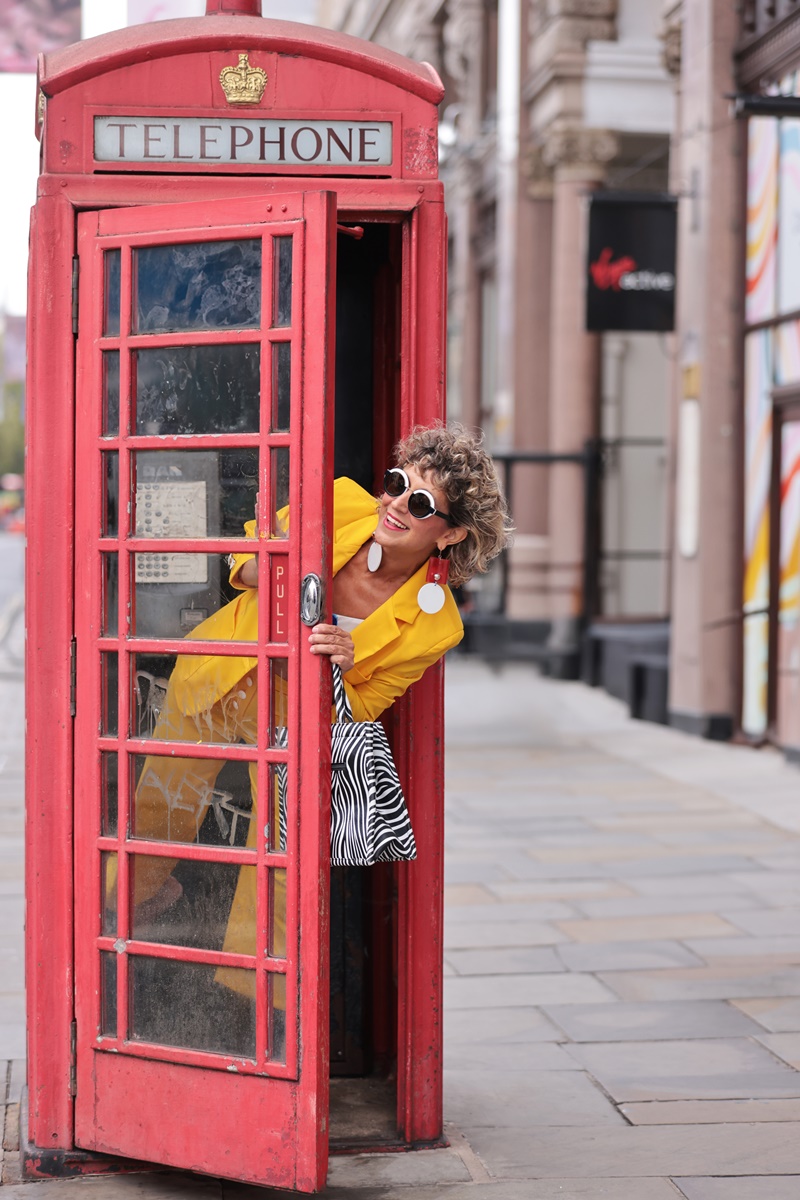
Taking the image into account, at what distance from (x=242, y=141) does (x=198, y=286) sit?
0.44m

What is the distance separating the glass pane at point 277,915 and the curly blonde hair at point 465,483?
899 millimetres

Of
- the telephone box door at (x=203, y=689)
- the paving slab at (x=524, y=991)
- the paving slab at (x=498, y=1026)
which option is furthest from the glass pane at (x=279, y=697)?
the paving slab at (x=524, y=991)

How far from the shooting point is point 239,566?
3.68 metres

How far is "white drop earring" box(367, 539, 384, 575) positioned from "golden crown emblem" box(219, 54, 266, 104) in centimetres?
110

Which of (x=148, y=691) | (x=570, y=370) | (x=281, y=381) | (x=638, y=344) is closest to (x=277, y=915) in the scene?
(x=148, y=691)

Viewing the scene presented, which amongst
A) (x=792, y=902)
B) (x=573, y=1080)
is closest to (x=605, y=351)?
(x=792, y=902)

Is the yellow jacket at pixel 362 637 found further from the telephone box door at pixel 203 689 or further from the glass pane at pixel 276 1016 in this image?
the glass pane at pixel 276 1016

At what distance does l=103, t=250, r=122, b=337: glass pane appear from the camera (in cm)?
376

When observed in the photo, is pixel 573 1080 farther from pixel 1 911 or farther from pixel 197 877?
pixel 1 911

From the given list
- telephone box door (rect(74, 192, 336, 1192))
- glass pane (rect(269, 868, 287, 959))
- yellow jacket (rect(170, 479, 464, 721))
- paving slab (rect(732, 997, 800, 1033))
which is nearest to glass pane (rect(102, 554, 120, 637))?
telephone box door (rect(74, 192, 336, 1192))

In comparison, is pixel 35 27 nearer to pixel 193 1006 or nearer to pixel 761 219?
pixel 761 219

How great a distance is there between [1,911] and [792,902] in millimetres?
3425

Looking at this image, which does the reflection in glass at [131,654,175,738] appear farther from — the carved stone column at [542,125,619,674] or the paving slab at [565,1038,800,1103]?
the carved stone column at [542,125,619,674]

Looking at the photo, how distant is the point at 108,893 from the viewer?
3836mm
